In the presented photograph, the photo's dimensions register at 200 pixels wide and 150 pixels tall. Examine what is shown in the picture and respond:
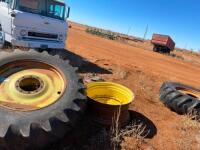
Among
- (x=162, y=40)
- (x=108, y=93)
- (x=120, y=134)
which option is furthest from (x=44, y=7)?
(x=162, y=40)

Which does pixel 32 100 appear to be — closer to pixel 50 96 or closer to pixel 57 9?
pixel 50 96

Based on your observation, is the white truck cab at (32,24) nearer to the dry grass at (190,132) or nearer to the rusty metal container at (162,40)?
the dry grass at (190,132)

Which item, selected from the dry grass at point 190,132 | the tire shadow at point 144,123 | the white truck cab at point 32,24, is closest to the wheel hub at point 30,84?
the tire shadow at point 144,123

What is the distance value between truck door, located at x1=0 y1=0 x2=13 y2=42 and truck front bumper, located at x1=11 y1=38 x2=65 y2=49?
0.32 metres

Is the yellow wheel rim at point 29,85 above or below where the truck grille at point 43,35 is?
below

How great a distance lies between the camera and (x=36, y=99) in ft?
13.6

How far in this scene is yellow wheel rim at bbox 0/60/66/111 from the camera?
13.2 feet

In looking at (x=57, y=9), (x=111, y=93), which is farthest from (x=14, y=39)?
(x=111, y=93)

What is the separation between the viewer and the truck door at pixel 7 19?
27.6ft

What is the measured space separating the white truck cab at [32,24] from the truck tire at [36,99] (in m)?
3.86

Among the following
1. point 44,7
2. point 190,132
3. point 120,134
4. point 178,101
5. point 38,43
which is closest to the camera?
point 120,134

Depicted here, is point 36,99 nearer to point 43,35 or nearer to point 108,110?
point 108,110

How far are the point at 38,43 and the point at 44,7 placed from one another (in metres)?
1.36


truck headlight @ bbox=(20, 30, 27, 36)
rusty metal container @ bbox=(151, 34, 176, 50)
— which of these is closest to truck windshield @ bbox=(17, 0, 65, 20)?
truck headlight @ bbox=(20, 30, 27, 36)
